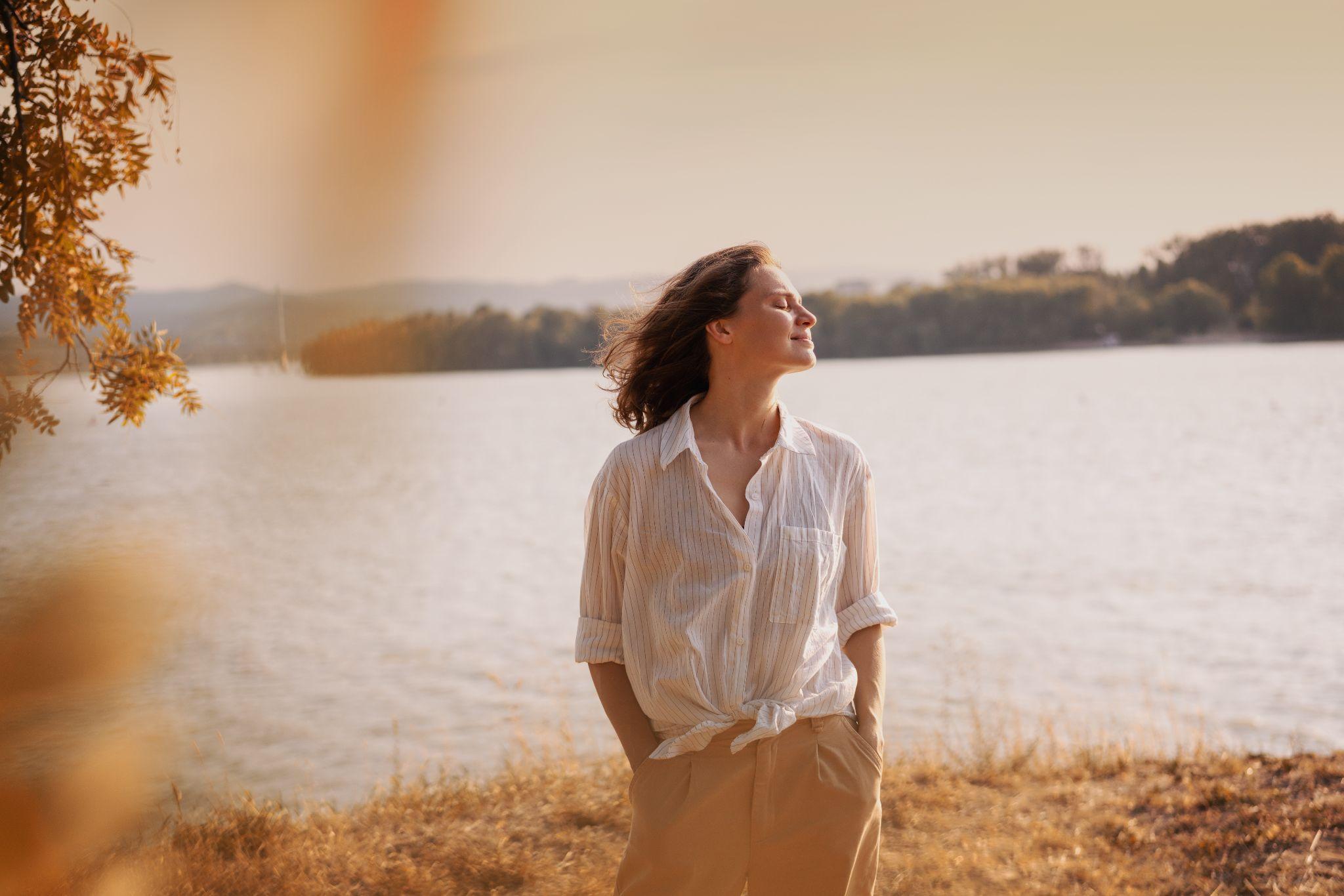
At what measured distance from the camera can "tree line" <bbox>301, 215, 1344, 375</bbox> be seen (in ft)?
92.7

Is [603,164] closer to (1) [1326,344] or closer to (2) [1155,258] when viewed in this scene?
(2) [1155,258]

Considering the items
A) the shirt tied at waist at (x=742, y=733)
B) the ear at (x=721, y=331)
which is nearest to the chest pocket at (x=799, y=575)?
the shirt tied at waist at (x=742, y=733)

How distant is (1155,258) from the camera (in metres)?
35.6

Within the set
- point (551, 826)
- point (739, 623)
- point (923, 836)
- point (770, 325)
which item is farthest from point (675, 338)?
point (923, 836)

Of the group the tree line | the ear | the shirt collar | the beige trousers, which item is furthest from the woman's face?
the tree line

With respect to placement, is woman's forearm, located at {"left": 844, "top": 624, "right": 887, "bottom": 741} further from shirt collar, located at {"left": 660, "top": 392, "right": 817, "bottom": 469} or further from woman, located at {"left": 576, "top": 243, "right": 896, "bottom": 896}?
shirt collar, located at {"left": 660, "top": 392, "right": 817, "bottom": 469}

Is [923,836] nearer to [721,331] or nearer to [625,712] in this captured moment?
[625,712]

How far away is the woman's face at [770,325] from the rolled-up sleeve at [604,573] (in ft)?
1.18

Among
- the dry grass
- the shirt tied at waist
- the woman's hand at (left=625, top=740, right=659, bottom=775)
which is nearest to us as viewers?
the shirt tied at waist

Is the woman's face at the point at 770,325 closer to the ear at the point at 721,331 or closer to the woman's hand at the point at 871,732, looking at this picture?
the ear at the point at 721,331

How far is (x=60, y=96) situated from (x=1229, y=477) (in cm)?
3398

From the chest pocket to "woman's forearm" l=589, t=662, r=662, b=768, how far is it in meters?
0.32

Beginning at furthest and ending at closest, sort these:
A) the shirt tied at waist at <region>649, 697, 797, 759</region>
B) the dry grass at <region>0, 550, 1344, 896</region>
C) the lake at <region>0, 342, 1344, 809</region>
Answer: the lake at <region>0, 342, 1344, 809</region>, the dry grass at <region>0, 550, 1344, 896</region>, the shirt tied at waist at <region>649, 697, 797, 759</region>

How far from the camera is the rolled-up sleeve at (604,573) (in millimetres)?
2000
